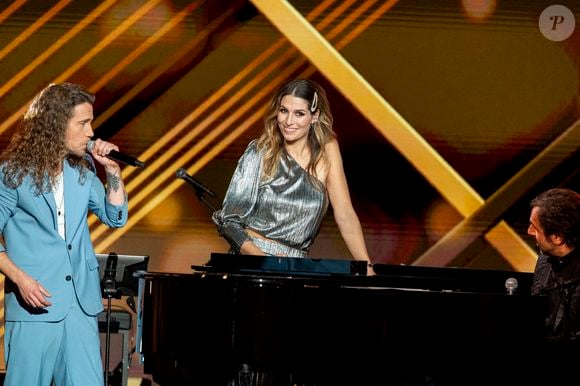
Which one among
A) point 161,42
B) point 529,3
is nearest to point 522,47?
point 529,3

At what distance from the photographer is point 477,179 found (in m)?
6.09

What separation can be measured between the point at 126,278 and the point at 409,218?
1.63m

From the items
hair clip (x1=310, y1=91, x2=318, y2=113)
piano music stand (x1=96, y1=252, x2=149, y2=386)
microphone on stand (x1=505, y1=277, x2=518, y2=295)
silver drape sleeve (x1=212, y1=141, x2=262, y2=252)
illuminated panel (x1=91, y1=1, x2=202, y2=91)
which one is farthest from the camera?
illuminated panel (x1=91, y1=1, x2=202, y2=91)

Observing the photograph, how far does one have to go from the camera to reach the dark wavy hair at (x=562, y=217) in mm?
4066

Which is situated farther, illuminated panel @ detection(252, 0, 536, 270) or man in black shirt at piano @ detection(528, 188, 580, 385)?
illuminated panel @ detection(252, 0, 536, 270)

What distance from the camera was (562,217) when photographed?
4.07 meters

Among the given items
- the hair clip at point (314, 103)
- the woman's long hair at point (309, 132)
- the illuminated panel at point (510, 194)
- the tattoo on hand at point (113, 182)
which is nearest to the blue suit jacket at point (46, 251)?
the tattoo on hand at point (113, 182)

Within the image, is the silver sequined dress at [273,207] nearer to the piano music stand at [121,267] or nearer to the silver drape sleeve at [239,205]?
the silver drape sleeve at [239,205]

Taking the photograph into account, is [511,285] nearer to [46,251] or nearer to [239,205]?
[239,205]

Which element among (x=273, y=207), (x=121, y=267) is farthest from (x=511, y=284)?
(x=121, y=267)

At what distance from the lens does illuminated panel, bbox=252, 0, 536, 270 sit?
6.02 m

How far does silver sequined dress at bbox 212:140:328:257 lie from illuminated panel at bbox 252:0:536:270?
1.78 metres

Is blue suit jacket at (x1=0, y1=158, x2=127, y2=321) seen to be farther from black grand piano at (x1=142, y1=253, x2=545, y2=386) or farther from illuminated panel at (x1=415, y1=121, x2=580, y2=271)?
illuminated panel at (x1=415, y1=121, x2=580, y2=271)

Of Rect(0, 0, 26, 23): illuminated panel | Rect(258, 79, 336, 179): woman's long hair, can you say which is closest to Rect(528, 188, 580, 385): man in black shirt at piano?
Rect(258, 79, 336, 179): woman's long hair
